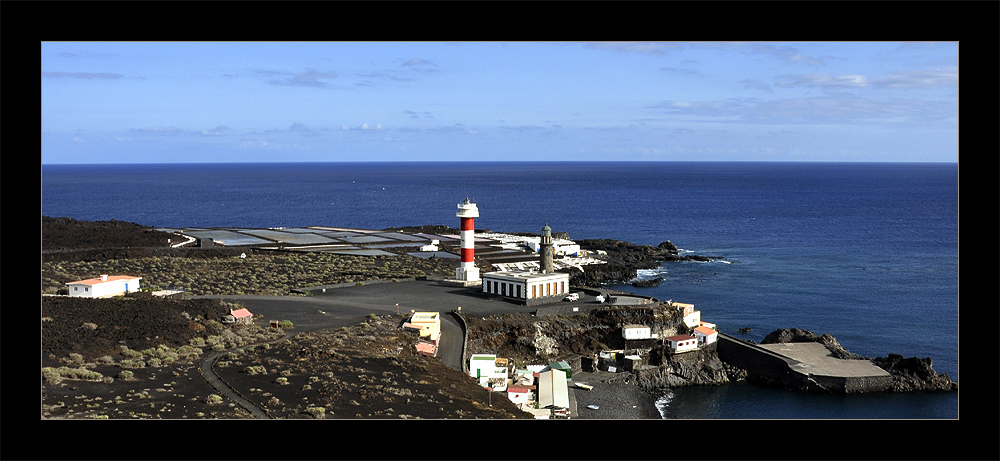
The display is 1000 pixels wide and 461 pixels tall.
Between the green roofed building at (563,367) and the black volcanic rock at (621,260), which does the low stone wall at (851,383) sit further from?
the black volcanic rock at (621,260)

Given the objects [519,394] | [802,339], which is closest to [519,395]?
[519,394]

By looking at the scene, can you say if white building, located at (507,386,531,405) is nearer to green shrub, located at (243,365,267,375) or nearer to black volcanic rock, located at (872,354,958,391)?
green shrub, located at (243,365,267,375)

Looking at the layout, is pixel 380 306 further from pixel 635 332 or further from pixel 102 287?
pixel 102 287

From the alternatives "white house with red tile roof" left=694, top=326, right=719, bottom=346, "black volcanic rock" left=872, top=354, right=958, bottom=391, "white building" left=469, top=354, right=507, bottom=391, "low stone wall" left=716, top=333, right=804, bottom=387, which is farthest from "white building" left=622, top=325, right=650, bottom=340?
"black volcanic rock" left=872, top=354, right=958, bottom=391

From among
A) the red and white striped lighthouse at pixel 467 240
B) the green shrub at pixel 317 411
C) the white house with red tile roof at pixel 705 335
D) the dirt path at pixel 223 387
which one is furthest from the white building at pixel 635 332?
the green shrub at pixel 317 411
